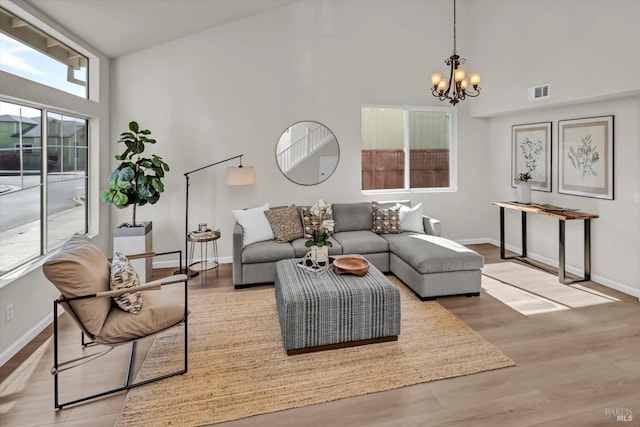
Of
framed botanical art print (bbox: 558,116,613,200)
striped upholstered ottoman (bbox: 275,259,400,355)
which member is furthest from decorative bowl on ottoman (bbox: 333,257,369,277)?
framed botanical art print (bbox: 558,116,613,200)

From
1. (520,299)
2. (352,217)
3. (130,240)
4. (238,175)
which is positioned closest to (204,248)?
(130,240)

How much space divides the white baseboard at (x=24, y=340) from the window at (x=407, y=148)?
448cm

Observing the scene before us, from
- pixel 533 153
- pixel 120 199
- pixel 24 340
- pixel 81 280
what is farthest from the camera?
pixel 533 153

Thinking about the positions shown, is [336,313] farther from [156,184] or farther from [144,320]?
[156,184]

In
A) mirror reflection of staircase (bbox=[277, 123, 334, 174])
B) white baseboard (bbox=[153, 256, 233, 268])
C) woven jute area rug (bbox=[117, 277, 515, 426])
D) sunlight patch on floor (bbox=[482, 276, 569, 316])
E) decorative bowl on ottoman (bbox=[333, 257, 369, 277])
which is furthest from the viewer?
mirror reflection of staircase (bbox=[277, 123, 334, 174])

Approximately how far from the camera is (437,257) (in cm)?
397

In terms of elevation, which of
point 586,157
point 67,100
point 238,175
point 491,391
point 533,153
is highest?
point 67,100

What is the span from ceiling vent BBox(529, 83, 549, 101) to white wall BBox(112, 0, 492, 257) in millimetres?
1548

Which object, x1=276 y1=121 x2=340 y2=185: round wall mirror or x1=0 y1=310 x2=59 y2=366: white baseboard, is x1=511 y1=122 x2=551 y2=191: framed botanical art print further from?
x1=0 y1=310 x2=59 y2=366: white baseboard

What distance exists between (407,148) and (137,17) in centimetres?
424

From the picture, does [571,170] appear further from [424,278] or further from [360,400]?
[360,400]

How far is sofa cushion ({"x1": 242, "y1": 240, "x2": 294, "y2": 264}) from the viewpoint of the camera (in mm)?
4395

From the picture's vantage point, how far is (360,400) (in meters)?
2.37

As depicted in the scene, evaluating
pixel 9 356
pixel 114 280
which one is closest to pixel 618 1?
pixel 114 280
